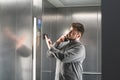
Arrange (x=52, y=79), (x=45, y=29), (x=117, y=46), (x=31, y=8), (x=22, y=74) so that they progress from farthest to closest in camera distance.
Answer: (x=52, y=79) < (x=45, y=29) < (x=31, y=8) < (x=22, y=74) < (x=117, y=46)

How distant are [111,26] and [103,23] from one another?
0.03 metres

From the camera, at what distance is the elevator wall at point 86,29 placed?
4703mm

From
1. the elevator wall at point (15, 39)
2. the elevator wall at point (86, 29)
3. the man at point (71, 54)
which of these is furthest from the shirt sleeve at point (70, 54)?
the elevator wall at point (86, 29)

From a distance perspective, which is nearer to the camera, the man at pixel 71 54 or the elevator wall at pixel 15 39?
the man at pixel 71 54

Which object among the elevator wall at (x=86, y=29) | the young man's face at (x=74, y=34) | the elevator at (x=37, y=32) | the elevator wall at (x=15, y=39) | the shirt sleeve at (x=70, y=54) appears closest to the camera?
the shirt sleeve at (x=70, y=54)

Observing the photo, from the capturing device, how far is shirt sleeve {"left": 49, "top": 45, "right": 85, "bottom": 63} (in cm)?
223

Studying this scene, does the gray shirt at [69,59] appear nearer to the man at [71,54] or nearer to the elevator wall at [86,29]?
the man at [71,54]

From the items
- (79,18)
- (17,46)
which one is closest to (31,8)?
(17,46)

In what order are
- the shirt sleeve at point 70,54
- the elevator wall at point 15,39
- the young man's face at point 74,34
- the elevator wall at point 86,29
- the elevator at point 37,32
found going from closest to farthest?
the shirt sleeve at point 70,54
the young man's face at point 74,34
the elevator wall at point 15,39
the elevator at point 37,32
the elevator wall at point 86,29

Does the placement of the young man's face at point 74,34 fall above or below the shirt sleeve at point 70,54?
above

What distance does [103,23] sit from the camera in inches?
29.7

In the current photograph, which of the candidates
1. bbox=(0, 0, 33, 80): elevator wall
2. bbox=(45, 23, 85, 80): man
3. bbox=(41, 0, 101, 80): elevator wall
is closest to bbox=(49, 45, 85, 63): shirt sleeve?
bbox=(45, 23, 85, 80): man

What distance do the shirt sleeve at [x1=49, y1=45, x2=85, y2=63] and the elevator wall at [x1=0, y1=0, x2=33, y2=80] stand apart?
73cm

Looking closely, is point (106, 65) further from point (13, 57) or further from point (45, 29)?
point (45, 29)
